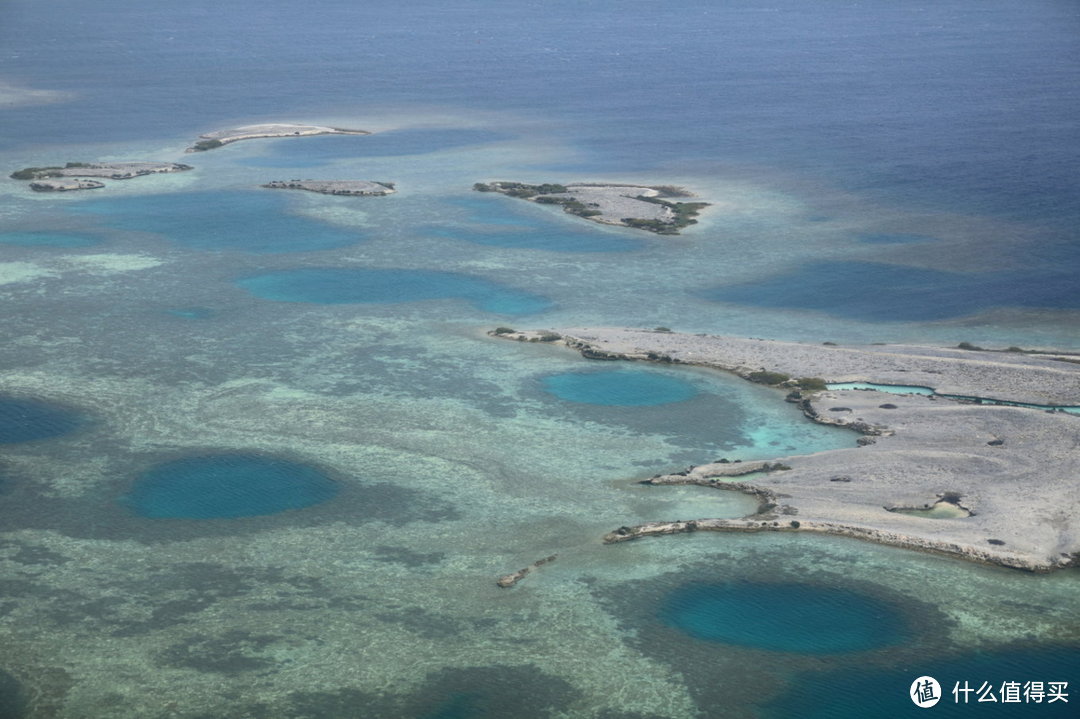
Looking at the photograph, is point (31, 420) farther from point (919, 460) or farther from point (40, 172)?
point (40, 172)

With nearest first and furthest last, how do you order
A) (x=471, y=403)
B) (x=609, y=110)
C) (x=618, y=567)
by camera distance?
1. (x=618, y=567)
2. (x=471, y=403)
3. (x=609, y=110)

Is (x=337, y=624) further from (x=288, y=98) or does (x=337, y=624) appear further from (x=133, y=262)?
(x=288, y=98)

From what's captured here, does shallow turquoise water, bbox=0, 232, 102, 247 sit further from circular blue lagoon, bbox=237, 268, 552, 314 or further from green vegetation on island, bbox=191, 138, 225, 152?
green vegetation on island, bbox=191, 138, 225, 152

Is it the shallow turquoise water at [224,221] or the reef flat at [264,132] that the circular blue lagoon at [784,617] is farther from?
the reef flat at [264,132]

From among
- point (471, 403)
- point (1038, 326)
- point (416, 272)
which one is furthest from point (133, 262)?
point (1038, 326)

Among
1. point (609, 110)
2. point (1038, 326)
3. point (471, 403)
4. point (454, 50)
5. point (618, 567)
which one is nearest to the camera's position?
point (618, 567)

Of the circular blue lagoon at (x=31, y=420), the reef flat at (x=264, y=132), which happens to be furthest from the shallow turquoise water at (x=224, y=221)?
the circular blue lagoon at (x=31, y=420)
